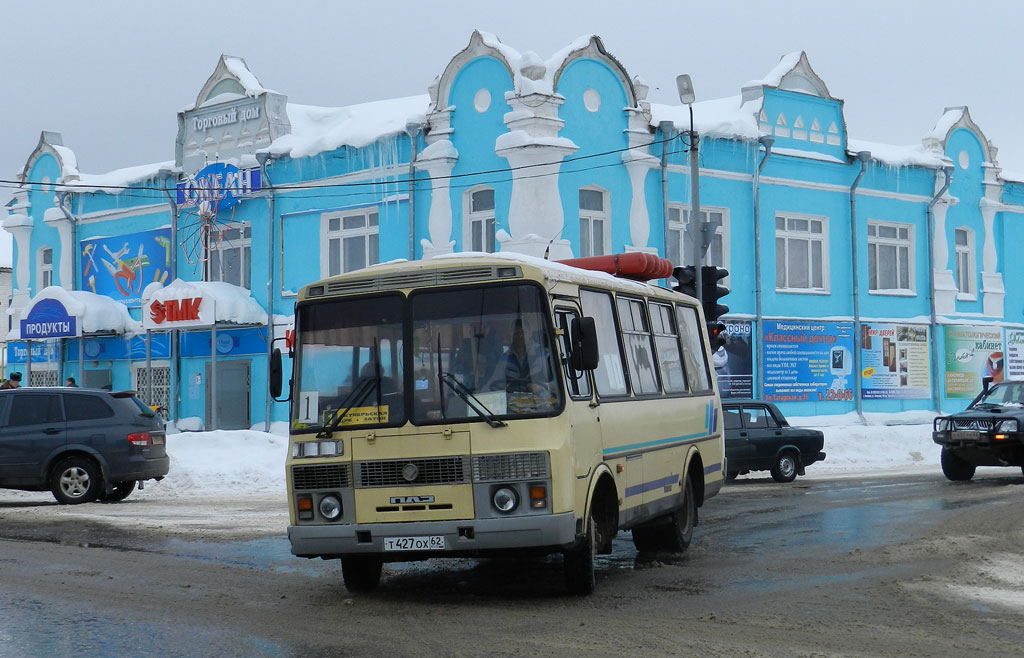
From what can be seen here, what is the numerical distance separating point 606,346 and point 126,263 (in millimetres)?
28334

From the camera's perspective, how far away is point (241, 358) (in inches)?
1332

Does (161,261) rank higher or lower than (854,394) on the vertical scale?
higher

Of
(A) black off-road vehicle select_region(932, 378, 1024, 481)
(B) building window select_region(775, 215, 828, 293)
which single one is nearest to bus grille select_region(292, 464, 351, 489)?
(A) black off-road vehicle select_region(932, 378, 1024, 481)

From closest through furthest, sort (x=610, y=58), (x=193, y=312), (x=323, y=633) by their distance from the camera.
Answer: (x=323, y=633), (x=610, y=58), (x=193, y=312)

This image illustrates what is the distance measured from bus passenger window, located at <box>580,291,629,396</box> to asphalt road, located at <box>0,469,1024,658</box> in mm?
1596

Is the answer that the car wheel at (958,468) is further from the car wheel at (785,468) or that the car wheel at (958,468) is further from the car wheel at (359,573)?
the car wheel at (359,573)

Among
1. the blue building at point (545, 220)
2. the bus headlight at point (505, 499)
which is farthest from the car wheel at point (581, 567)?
the blue building at point (545, 220)

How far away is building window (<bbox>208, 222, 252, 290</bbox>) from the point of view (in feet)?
113

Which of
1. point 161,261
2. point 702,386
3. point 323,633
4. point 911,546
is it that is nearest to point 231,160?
point 161,261

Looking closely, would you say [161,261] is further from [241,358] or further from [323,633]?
[323,633]

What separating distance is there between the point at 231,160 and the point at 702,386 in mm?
22111

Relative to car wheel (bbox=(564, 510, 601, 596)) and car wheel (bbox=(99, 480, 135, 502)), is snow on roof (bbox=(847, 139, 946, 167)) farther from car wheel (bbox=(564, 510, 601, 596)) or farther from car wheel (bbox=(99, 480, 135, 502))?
car wheel (bbox=(564, 510, 601, 596))

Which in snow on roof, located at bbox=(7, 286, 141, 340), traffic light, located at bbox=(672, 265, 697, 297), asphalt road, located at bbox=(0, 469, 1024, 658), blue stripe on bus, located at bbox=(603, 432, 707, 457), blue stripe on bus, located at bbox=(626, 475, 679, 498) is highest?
snow on roof, located at bbox=(7, 286, 141, 340)

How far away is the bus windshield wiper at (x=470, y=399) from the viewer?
31.6ft
